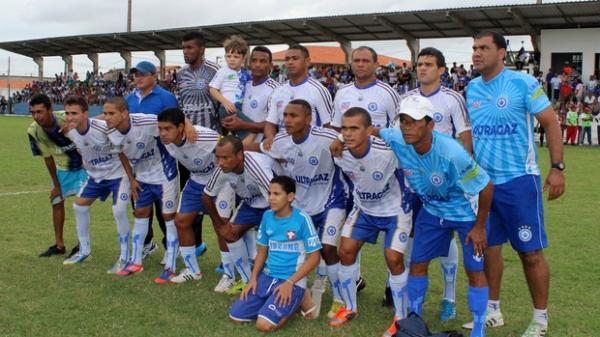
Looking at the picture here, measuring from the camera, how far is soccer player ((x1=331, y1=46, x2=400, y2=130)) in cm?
564

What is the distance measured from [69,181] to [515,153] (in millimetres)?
5216

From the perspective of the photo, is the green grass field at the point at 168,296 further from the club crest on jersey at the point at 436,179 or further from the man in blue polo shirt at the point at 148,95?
the club crest on jersey at the point at 436,179

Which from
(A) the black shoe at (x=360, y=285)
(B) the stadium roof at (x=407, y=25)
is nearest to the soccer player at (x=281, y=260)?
(A) the black shoe at (x=360, y=285)

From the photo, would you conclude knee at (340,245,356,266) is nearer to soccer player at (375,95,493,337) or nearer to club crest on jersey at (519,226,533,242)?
soccer player at (375,95,493,337)

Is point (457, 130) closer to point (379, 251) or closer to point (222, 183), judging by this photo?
point (222, 183)

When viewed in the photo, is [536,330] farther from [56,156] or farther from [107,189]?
[56,156]

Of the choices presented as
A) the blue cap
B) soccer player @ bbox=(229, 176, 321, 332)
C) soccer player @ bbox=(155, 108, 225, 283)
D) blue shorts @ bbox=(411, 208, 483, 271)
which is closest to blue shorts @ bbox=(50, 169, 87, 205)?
the blue cap

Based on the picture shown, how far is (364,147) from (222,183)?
1.64 metres

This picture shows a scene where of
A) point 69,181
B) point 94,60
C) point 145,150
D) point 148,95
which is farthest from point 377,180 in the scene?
point 94,60

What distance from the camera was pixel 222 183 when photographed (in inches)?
238

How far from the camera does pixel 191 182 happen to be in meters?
6.52

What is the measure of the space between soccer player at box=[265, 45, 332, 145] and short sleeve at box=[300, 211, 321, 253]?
39.1 inches

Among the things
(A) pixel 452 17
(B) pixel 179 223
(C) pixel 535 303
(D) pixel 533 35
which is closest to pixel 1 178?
(B) pixel 179 223

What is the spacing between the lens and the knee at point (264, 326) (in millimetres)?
4934
